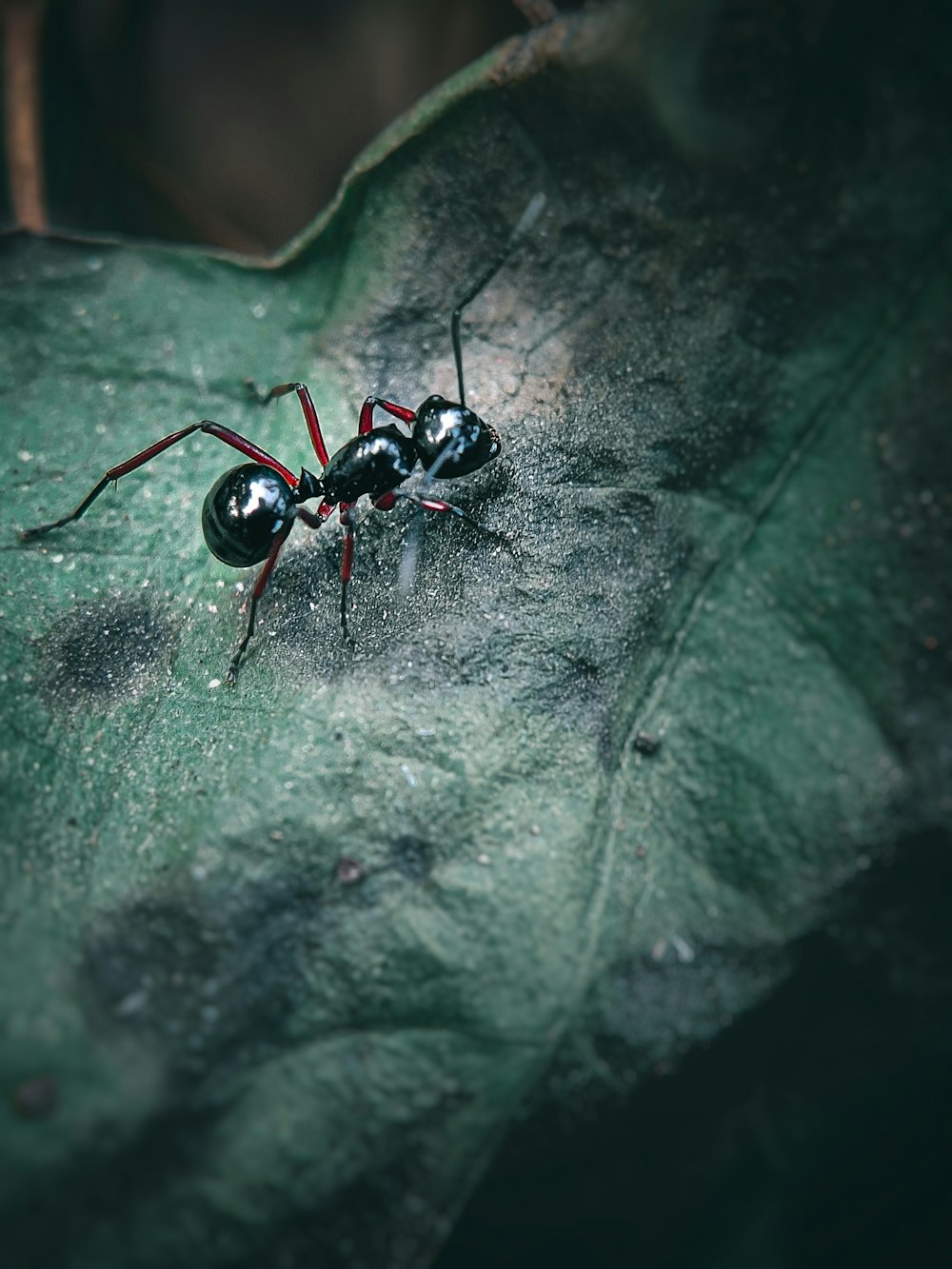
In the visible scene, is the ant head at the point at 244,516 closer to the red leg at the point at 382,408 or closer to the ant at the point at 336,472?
the ant at the point at 336,472

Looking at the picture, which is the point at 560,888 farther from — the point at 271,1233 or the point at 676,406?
the point at 676,406

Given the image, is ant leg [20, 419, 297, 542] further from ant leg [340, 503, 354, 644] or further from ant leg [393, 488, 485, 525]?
ant leg [393, 488, 485, 525]

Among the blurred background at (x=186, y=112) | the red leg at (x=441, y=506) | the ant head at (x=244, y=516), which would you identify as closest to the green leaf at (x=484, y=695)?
the red leg at (x=441, y=506)

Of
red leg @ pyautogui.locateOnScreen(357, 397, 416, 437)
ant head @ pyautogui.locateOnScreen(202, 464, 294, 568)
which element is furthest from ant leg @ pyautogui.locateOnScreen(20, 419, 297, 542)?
red leg @ pyautogui.locateOnScreen(357, 397, 416, 437)

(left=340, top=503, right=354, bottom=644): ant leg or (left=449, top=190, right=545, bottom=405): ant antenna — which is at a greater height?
(left=449, top=190, right=545, bottom=405): ant antenna

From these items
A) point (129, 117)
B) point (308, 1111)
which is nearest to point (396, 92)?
point (129, 117)

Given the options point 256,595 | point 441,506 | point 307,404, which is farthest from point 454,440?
point 256,595
